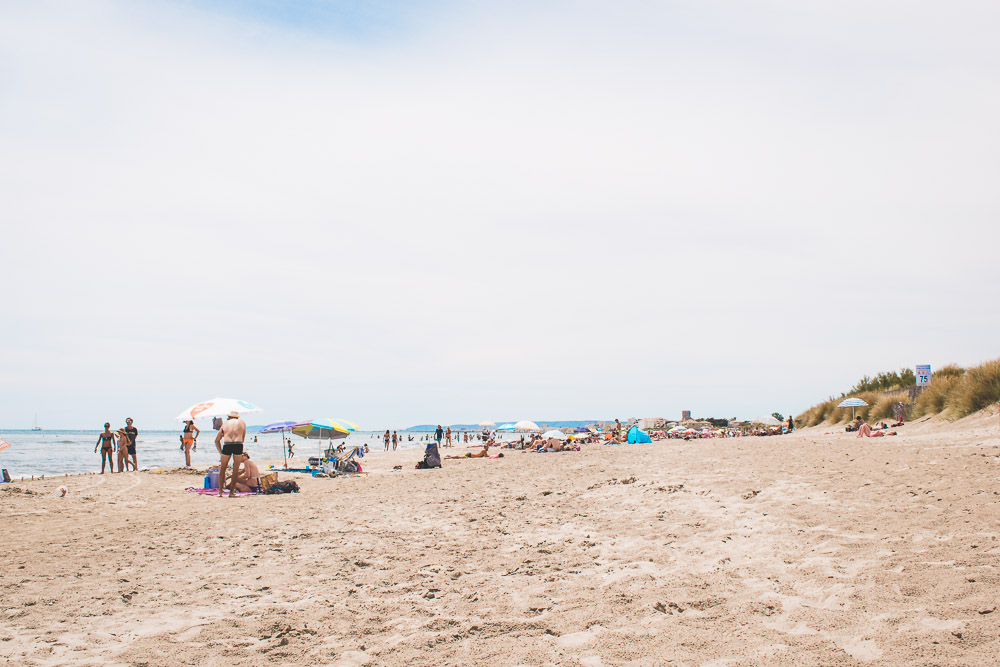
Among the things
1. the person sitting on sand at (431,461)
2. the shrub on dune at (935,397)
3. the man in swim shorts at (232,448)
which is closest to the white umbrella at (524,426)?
the person sitting on sand at (431,461)

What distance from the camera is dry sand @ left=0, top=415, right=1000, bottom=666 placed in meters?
3.90

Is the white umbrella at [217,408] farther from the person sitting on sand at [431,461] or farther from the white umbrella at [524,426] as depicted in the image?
the white umbrella at [524,426]

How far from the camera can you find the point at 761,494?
7590 millimetres

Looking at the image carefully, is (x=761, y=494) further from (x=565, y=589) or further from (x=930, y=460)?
(x=565, y=589)

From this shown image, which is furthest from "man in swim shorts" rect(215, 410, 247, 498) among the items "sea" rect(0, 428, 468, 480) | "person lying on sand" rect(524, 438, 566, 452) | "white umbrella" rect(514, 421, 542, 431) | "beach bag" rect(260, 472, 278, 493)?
"white umbrella" rect(514, 421, 542, 431)

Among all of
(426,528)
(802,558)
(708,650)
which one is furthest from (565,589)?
(426,528)

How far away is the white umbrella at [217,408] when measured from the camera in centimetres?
1560

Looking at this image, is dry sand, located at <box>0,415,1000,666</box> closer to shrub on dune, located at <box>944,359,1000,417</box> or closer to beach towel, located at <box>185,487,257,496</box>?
beach towel, located at <box>185,487,257,496</box>

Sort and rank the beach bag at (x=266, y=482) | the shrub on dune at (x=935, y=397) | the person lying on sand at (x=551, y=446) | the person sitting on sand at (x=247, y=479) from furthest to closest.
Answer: the person lying on sand at (x=551, y=446) → the shrub on dune at (x=935, y=397) → the person sitting on sand at (x=247, y=479) → the beach bag at (x=266, y=482)

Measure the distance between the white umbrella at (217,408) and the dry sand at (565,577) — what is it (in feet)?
19.8

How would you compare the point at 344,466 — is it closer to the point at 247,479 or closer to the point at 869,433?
the point at 247,479

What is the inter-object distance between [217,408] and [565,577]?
13020 mm

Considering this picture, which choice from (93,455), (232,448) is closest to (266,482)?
(232,448)

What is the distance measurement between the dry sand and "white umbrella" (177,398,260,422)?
604 cm
